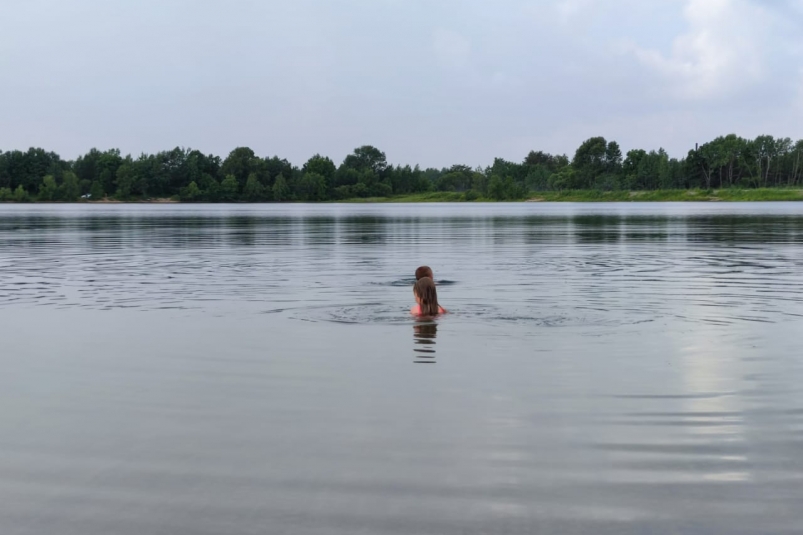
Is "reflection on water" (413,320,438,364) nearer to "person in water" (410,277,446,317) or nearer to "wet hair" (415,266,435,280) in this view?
"person in water" (410,277,446,317)

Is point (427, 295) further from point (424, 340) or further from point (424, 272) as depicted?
point (424, 340)

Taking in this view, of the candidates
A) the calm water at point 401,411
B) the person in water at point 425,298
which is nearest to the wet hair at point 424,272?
the person in water at point 425,298

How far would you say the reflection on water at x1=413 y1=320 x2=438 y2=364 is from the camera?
13.8 m

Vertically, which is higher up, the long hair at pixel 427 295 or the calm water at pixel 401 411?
the long hair at pixel 427 295

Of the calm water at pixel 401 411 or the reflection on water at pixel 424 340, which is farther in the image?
the reflection on water at pixel 424 340

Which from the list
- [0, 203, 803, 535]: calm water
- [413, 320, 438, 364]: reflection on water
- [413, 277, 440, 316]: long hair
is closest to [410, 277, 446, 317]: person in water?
[413, 277, 440, 316]: long hair

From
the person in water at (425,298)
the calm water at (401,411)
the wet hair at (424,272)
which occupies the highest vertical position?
the wet hair at (424,272)

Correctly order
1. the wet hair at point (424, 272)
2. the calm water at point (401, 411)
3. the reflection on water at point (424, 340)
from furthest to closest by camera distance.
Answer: the wet hair at point (424, 272) < the reflection on water at point (424, 340) < the calm water at point (401, 411)

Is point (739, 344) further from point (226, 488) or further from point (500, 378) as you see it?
point (226, 488)

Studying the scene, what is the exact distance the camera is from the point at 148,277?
2761 centimetres

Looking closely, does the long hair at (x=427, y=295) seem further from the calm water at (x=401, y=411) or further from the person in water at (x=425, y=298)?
the calm water at (x=401, y=411)

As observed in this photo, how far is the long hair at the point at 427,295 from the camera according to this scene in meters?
17.8

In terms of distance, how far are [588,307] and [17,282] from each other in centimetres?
1643

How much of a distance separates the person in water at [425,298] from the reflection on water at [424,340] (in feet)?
1.34
